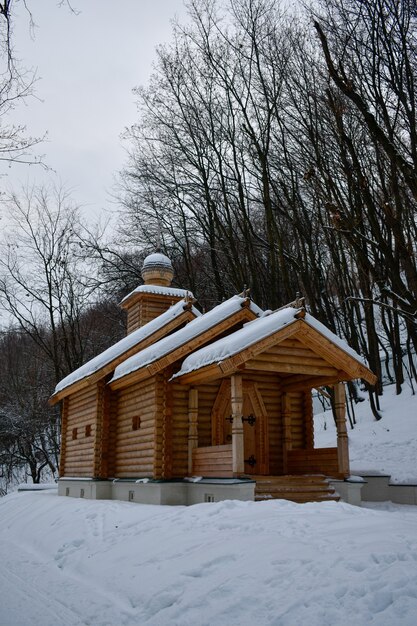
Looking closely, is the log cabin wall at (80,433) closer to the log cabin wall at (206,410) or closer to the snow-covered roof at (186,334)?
the snow-covered roof at (186,334)

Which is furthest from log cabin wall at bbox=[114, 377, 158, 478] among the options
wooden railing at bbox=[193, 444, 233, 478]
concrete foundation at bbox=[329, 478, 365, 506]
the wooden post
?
concrete foundation at bbox=[329, 478, 365, 506]

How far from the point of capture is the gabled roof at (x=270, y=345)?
10805 mm

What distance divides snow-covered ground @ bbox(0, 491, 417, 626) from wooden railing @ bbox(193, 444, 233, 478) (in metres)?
1.71

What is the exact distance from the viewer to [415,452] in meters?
15.0

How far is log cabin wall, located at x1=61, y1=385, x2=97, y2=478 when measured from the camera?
15969mm

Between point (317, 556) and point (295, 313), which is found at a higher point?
point (295, 313)

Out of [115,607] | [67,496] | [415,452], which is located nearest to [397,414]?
[415,452]

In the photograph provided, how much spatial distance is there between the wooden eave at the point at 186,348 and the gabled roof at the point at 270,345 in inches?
12.4

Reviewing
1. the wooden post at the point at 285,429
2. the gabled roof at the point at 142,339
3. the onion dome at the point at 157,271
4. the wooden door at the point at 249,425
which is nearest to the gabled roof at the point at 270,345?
the wooden door at the point at 249,425

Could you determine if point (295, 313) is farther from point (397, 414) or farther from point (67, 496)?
point (67, 496)

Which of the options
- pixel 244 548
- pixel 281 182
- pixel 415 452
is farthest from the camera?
pixel 281 182

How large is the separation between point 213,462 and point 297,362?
273 centimetres

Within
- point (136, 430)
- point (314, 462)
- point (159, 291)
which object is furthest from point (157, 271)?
point (314, 462)

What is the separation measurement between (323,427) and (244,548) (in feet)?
51.7
